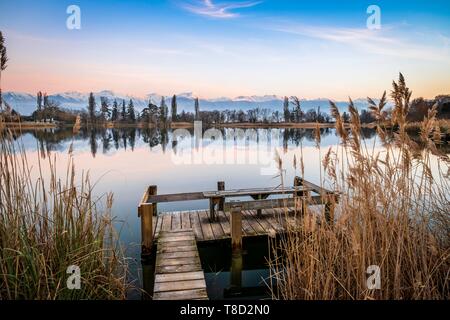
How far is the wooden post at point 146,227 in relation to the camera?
15.8 feet

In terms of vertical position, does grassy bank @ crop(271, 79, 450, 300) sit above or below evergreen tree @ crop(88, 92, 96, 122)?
below

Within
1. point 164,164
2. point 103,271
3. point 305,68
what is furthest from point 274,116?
point 103,271

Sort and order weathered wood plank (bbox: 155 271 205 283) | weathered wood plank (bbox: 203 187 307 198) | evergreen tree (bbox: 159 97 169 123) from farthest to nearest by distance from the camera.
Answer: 1. evergreen tree (bbox: 159 97 169 123)
2. weathered wood plank (bbox: 203 187 307 198)
3. weathered wood plank (bbox: 155 271 205 283)

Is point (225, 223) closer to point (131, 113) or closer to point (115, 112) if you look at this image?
point (131, 113)

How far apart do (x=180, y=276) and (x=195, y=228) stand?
79.9 inches

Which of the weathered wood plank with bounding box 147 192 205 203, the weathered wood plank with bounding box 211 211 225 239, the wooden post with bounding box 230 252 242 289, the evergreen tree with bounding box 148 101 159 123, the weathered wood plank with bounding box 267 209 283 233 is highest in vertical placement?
the evergreen tree with bounding box 148 101 159 123

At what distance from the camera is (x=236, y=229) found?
197 inches

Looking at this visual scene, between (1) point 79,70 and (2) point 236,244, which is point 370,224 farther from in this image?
(1) point 79,70

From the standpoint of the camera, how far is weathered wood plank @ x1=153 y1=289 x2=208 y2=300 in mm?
3064

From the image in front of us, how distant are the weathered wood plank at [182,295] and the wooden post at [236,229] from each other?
1.83 meters

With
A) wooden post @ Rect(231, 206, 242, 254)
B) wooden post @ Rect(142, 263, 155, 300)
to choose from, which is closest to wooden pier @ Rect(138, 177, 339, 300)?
wooden post @ Rect(231, 206, 242, 254)

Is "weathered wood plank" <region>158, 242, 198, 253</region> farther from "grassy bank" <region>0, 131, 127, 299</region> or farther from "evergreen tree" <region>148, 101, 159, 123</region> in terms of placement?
"evergreen tree" <region>148, 101, 159, 123</region>

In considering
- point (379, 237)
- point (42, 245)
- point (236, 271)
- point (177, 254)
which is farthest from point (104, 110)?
point (379, 237)

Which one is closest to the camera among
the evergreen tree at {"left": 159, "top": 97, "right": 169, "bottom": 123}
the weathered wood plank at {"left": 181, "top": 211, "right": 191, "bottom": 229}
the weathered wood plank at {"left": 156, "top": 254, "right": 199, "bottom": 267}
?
the weathered wood plank at {"left": 156, "top": 254, "right": 199, "bottom": 267}
